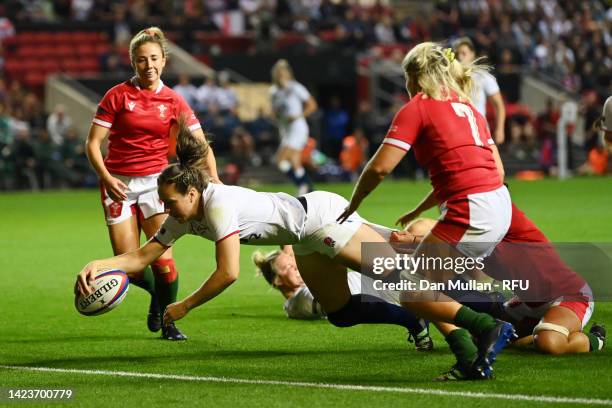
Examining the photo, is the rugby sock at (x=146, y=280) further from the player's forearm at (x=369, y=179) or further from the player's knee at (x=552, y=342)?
the player's knee at (x=552, y=342)

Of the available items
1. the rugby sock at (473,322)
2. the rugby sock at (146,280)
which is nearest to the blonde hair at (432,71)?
the rugby sock at (473,322)

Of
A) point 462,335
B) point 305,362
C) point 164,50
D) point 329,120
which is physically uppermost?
point 164,50

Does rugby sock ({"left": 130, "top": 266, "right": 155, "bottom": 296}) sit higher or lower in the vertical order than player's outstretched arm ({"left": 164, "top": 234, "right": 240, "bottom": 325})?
lower

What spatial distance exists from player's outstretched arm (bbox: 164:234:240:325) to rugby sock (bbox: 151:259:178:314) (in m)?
2.01

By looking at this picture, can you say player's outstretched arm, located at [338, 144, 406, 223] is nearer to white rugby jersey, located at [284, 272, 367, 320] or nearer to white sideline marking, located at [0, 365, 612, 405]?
white sideline marking, located at [0, 365, 612, 405]

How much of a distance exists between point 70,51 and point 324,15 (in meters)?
8.34

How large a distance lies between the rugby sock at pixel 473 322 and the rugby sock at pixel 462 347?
74 millimetres

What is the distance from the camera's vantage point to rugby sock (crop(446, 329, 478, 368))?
672 cm

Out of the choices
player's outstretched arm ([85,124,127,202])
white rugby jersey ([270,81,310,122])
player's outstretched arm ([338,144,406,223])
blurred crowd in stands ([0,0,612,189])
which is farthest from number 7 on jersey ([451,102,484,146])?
blurred crowd in stands ([0,0,612,189])

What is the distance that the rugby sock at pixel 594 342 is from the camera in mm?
7668

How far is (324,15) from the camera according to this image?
37906 mm

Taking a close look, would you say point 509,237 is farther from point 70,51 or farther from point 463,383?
point 70,51

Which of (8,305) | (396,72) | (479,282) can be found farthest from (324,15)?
(479,282)

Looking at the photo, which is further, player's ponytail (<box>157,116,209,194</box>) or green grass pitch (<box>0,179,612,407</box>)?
player's ponytail (<box>157,116,209,194</box>)
